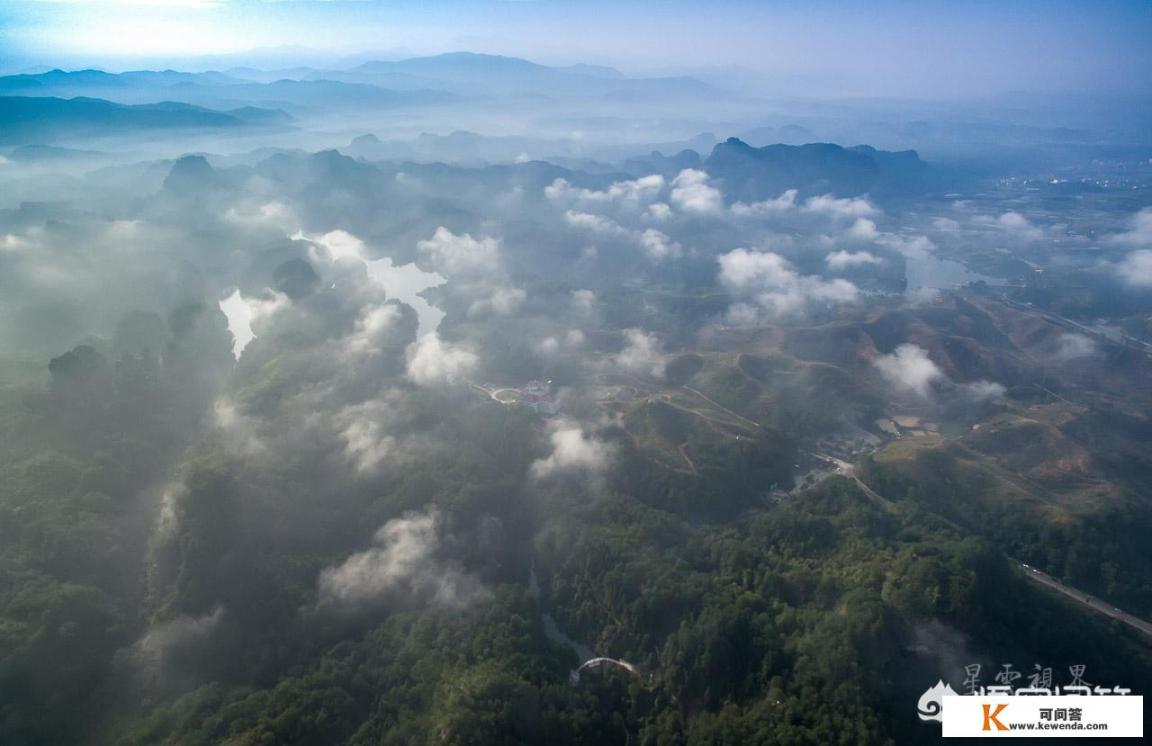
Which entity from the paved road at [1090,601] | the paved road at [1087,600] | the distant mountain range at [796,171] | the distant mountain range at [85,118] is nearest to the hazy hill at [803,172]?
the distant mountain range at [796,171]

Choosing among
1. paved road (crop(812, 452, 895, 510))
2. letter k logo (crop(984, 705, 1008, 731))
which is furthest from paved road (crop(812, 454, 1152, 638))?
letter k logo (crop(984, 705, 1008, 731))

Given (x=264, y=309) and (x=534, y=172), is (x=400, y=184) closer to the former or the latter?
(x=534, y=172)

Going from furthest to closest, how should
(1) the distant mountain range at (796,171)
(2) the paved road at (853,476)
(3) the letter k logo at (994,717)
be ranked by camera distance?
(1) the distant mountain range at (796,171) → (2) the paved road at (853,476) → (3) the letter k logo at (994,717)

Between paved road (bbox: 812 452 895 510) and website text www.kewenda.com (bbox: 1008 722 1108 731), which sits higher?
website text www.kewenda.com (bbox: 1008 722 1108 731)

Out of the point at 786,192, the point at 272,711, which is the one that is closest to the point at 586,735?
the point at 272,711

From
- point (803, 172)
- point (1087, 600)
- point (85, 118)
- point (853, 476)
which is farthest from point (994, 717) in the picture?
point (85, 118)

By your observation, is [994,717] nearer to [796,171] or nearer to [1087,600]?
[1087,600]

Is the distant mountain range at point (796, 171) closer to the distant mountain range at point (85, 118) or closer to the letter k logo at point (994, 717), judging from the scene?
the distant mountain range at point (85, 118)

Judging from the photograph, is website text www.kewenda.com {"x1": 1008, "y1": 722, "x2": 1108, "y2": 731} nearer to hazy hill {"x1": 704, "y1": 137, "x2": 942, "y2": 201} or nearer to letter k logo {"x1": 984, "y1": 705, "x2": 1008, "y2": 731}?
letter k logo {"x1": 984, "y1": 705, "x2": 1008, "y2": 731}
